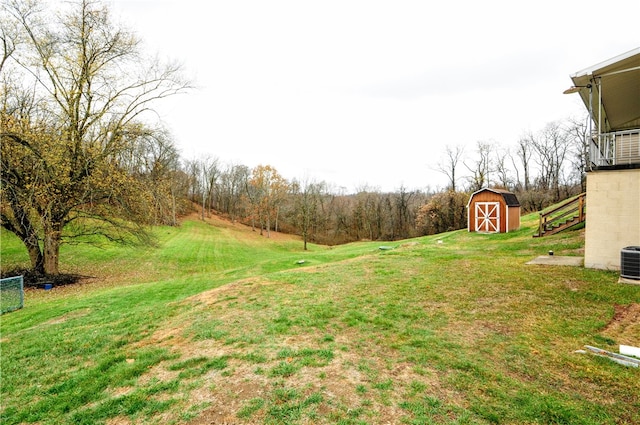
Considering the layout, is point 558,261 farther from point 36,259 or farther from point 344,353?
point 36,259

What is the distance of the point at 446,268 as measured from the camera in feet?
31.9

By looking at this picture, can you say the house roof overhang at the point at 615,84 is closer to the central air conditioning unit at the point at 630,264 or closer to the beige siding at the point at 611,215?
the beige siding at the point at 611,215

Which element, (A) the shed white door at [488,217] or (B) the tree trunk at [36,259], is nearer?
(B) the tree trunk at [36,259]

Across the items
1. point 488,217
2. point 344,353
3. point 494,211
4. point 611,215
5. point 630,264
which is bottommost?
point 344,353

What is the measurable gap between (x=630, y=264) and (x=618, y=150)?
15.3ft

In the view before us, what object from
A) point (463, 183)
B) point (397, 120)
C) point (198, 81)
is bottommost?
point (463, 183)

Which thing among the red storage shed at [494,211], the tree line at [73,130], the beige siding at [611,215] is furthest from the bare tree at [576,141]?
the tree line at [73,130]

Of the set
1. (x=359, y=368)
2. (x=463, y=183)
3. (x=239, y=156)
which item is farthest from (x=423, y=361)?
(x=239, y=156)

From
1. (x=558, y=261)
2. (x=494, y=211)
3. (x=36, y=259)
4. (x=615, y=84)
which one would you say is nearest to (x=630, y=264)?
(x=558, y=261)

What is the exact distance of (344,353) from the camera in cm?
449

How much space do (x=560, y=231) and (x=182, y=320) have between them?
53.6 ft

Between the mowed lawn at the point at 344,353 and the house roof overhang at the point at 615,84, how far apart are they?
211 inches

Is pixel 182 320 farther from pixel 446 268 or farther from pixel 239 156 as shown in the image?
pixel 239 156

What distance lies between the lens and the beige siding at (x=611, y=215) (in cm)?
796
